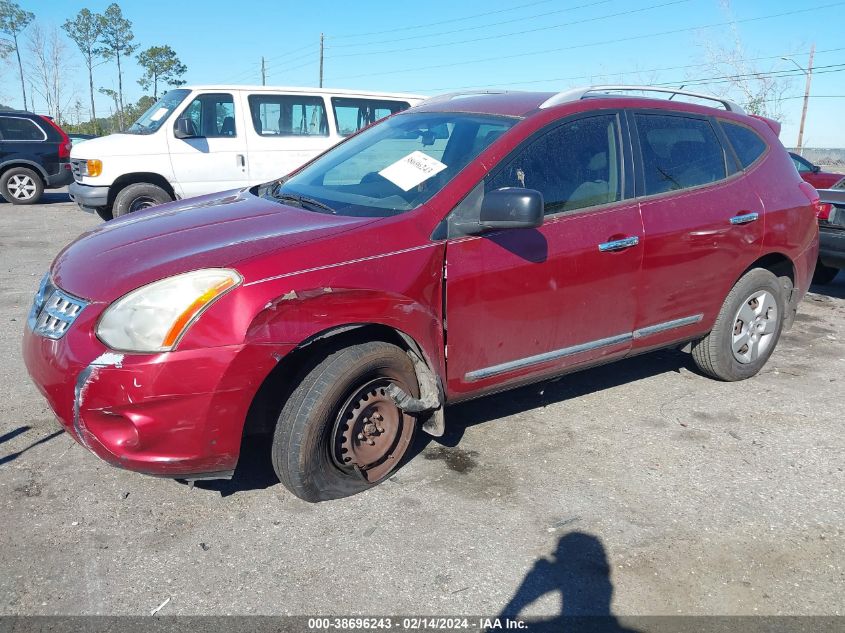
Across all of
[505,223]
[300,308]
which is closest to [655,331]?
[505,223]

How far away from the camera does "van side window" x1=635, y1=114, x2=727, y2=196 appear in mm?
3910

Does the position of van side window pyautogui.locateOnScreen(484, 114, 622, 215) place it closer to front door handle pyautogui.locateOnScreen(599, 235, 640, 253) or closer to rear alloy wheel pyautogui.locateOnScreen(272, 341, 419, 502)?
front door handle pyautogui.locateOnScreen(599, 235, 640, 253)

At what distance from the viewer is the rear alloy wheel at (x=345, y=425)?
9.43ft

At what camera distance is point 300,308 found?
9.00 feet

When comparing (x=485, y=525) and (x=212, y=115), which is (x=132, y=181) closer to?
(x=212, y=115)

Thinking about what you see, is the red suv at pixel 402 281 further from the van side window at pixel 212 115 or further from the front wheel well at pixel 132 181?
the front wheel well at pixel 132 181

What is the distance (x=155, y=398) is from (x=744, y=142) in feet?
12.5

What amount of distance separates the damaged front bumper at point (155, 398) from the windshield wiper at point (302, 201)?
963mm

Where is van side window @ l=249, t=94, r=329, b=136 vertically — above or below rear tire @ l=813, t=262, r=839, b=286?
above

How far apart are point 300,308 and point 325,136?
763 centimetres

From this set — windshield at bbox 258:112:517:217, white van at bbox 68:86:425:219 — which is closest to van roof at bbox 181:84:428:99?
white van at bbox 68:86:425:219

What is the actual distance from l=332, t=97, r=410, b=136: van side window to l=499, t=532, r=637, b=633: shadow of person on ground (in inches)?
319

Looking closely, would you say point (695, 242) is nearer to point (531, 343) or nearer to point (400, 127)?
point (531, 343)

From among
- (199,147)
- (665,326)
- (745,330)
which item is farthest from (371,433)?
(199,147)
